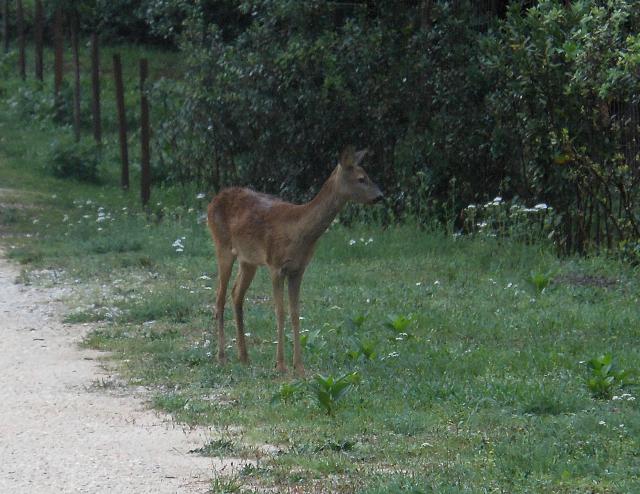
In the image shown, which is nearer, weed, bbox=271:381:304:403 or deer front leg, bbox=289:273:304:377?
weed, bbox=271:381:304:403

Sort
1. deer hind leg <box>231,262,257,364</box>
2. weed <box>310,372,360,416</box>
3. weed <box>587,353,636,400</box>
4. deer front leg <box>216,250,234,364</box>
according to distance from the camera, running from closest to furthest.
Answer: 1. weed <box>310,372,360,416</box>
2. weed <box>587,353,636,400</box>
3. deer hind leg <box>231,262,257,364</box>
4. deer front leg <box>216,250,234,364</box>

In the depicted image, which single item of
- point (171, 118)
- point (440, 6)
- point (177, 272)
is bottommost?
point (177, 272)

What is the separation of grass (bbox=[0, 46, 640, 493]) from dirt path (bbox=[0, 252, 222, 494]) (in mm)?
250

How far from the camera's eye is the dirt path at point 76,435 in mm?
6695

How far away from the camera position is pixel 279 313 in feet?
31.3

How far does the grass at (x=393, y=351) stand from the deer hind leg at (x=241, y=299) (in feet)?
0.87

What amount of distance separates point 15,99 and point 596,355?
24001 mm

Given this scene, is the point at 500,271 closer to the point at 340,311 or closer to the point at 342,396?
the point at 340,311

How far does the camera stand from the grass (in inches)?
265

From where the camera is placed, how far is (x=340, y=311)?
11.5m

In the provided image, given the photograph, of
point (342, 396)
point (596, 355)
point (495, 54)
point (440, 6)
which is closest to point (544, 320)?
point (596, 355)

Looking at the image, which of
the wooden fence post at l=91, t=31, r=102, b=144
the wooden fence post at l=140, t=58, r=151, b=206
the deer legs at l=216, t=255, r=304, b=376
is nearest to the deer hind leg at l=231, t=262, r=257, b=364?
the deer legs at l=216, t=255, r=304, b=376

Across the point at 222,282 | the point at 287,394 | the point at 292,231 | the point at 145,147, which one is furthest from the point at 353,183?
the point at 145,147

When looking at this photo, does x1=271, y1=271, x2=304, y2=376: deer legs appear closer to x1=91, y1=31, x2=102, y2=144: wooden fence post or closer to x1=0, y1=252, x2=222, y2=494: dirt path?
x1=0, y1=252, x2=222, y2=494: dirt path
